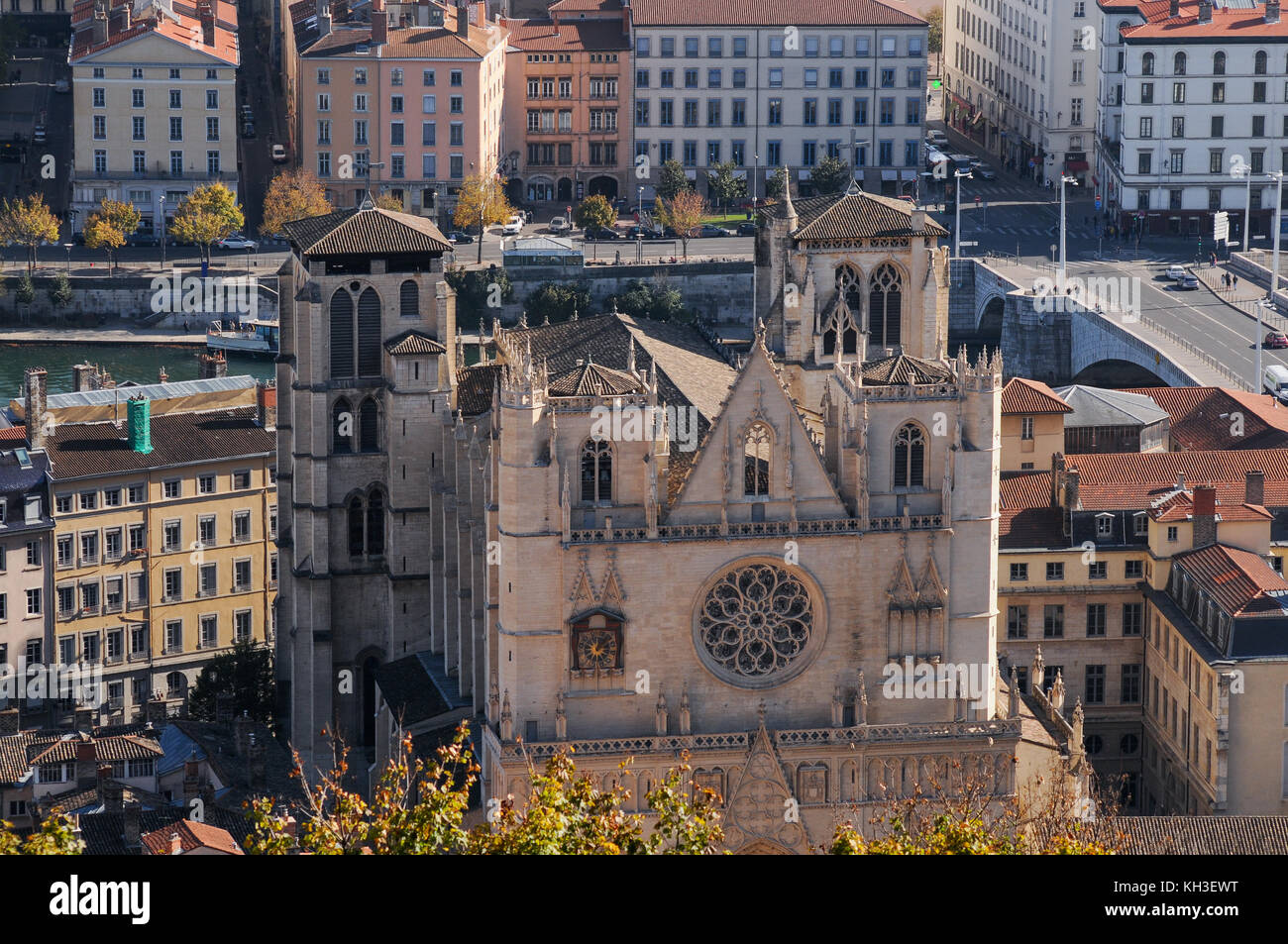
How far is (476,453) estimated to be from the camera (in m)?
90.6

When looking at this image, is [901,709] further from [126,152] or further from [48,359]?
[126,152]

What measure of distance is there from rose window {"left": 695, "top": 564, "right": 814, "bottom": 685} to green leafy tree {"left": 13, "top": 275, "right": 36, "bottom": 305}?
106 metres

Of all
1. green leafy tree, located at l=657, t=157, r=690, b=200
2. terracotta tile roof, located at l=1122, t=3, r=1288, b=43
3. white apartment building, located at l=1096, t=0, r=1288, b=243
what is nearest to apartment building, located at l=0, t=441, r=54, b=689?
green leafy tree, located at l=657, t=157, r=690, b=200

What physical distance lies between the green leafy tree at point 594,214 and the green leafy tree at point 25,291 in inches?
1346

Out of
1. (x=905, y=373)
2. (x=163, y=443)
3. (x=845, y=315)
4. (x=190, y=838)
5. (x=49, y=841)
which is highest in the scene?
(x=845, y=315)

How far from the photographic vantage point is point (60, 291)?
182625mm

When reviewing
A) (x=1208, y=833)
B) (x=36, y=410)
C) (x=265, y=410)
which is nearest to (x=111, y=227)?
Answer: (x=265, y=410)

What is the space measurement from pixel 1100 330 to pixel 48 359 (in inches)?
2416

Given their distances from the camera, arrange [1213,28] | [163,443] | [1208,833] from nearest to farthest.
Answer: [1208,833] < [163,443] < [1213,28]

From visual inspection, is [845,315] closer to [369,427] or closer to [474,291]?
[369,427]

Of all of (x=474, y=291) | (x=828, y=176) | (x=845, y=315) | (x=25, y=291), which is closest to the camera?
(x=845, y=315)

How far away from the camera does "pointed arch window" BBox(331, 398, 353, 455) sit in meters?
99.8

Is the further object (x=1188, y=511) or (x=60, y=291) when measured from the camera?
(x=60, y=291)

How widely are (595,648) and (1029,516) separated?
24.8m
